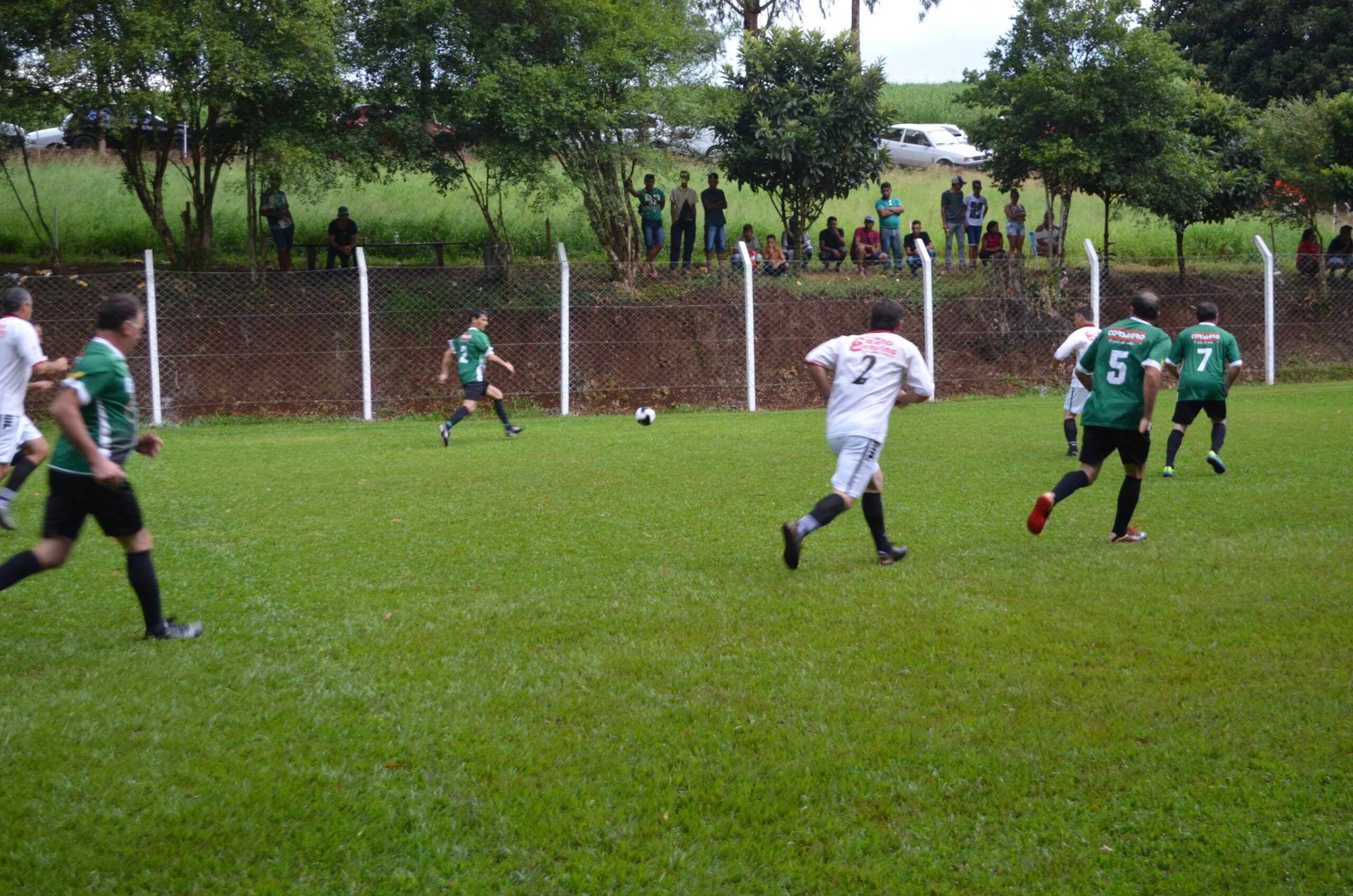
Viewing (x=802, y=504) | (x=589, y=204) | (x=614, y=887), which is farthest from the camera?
(x=589, y=204)

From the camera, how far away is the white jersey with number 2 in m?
7.03

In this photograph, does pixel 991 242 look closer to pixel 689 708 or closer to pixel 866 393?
pixel 866 393

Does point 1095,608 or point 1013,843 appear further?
point 1095,608

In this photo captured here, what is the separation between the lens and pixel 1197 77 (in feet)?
91.9

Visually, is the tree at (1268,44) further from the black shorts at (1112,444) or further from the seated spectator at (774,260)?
the black shorts at (1112,444)

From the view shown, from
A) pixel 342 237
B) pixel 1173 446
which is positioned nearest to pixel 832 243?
pixel 342 237

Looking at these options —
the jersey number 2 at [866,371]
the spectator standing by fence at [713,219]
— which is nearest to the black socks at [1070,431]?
the jersey number 2 at [866,371]

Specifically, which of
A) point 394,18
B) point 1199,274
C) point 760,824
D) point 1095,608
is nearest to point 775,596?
point 1095,608

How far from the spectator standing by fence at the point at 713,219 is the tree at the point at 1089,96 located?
239 inches

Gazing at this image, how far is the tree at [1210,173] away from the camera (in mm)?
22062

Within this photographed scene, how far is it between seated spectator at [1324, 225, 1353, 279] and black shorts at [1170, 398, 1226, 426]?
540 inches

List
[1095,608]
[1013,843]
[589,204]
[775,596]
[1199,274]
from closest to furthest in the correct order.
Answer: [1013,843] < [1095,608] < [775,596] < [589,204] < [1199,274]

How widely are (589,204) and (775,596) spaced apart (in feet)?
52.5

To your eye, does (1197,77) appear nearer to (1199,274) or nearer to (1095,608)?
(1199,274)
